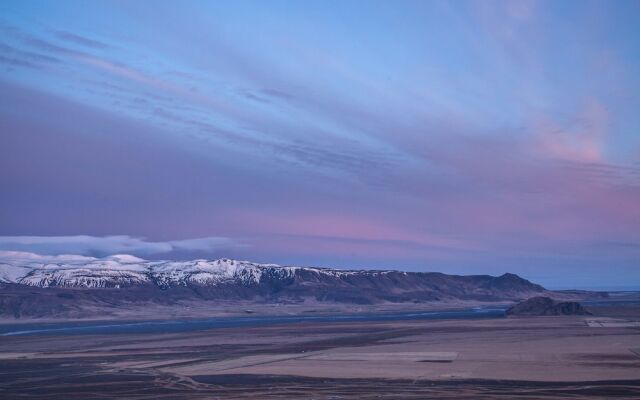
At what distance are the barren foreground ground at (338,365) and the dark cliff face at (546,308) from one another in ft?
122

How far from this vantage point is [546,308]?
403ft

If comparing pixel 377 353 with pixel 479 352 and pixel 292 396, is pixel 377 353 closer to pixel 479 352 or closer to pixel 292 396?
pixel 479 352

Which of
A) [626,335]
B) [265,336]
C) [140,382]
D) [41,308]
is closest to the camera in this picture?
[140,382]

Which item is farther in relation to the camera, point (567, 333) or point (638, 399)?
point (567, 333)

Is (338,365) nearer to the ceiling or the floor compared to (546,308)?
nearer to the floor

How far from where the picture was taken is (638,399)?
1310 inches

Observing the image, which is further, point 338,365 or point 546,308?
point 546,308

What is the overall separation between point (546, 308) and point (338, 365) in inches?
3206

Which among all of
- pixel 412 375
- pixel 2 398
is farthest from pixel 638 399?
pixel 2 398

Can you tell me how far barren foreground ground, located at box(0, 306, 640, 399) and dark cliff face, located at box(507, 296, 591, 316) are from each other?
122ft

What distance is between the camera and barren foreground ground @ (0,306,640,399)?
38.5m

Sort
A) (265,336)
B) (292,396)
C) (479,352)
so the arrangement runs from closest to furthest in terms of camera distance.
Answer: (292,396) → (479,352) → (265,336)

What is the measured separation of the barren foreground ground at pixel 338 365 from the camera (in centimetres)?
3853

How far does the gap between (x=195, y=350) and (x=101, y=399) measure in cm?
2729
